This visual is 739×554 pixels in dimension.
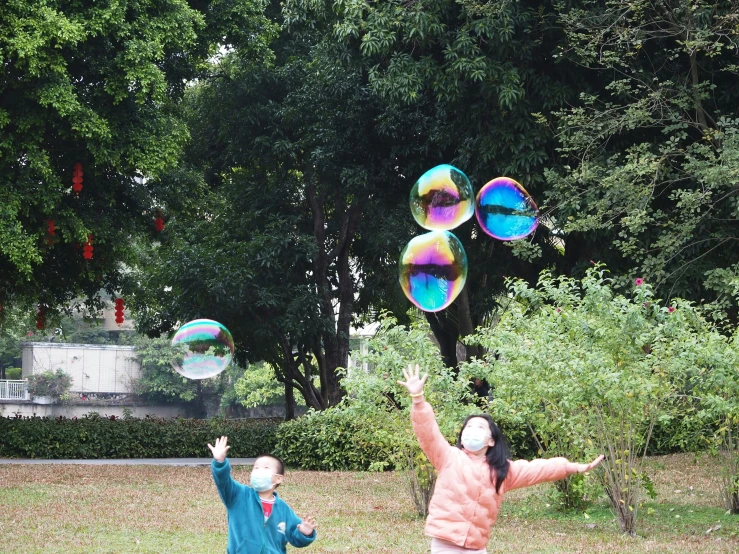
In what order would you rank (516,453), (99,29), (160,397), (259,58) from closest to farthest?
(99,29) → (516,453) → (259,58) → (160,397)

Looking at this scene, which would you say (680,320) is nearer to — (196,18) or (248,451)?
(196,18)

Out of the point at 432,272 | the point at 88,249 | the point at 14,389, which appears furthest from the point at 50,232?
the point at 14,389

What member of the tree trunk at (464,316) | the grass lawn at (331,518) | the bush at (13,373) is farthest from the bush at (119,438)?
the bush at (13,373)

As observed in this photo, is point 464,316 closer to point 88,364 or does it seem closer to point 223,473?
point 223,473

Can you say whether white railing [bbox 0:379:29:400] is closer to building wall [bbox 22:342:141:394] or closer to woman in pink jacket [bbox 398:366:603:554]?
building wall [bbox 22:342:141:394]

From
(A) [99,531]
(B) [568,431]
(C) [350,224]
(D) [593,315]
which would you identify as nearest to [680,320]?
(D) [593,315]

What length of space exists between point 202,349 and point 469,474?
14.3 feet

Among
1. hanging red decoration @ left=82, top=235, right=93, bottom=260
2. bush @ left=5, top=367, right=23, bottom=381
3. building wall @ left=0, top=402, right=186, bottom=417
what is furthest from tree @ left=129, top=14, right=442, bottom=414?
bush @ left=5, top=367, right=23, bottom=381

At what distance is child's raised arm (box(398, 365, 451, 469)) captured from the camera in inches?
161

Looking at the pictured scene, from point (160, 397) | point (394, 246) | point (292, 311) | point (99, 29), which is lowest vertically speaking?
point (160, 397)

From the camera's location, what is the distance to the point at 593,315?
28.1 feet

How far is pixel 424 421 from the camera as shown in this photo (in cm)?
416

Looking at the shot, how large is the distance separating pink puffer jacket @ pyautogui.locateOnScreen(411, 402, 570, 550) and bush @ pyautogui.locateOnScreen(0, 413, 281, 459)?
50.3ft

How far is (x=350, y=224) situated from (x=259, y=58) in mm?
4482
